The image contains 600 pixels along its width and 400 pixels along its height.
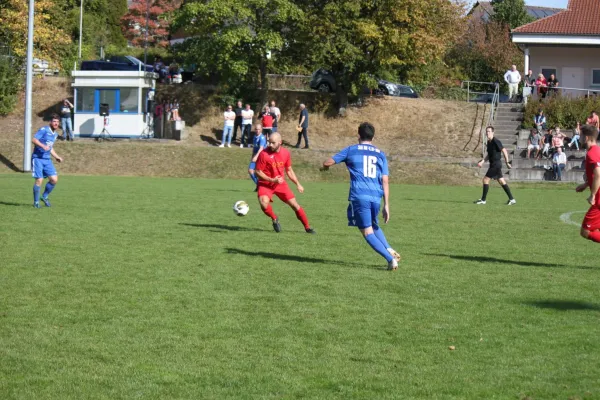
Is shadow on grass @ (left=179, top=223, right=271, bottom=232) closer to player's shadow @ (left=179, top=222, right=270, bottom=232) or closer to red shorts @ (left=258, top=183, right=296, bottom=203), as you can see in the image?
player's shadow @ (left=179, top=222, right=270, bottom=232)

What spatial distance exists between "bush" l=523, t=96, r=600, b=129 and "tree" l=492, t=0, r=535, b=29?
30.3 metres

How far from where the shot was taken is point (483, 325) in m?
8.28

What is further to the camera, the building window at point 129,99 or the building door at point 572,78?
the building door at point 572,78

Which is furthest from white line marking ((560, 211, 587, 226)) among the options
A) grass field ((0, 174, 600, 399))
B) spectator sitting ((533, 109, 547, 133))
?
spectator sitting ((533, 109, 547, 133))

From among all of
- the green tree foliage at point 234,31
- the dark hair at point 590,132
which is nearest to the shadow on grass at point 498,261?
the dark hair at point 590,132

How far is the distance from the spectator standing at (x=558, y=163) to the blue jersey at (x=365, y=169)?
2522 cm

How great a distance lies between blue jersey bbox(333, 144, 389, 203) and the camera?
1092 centimetres

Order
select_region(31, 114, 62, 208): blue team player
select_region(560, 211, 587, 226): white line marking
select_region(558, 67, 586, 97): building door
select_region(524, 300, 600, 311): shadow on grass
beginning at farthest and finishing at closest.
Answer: select_region(558, 67, 586, 97): building door < select_region(31, 114, 62, 208): blue team player < select_region(560, 211, 587, 226): white line marking < select_region(524, 300, 600, 311): shadow on grass

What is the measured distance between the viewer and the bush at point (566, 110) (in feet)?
129

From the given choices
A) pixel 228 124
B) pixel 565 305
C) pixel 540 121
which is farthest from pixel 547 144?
Result: pixel 565 305

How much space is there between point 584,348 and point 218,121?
38324mm

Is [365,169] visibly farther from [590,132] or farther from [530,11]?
[530,11]

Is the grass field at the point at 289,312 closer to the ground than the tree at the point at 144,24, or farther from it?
closer to the ground

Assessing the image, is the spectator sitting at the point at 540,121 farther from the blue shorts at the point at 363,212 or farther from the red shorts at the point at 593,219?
the blue shorts at the point at 363,212
